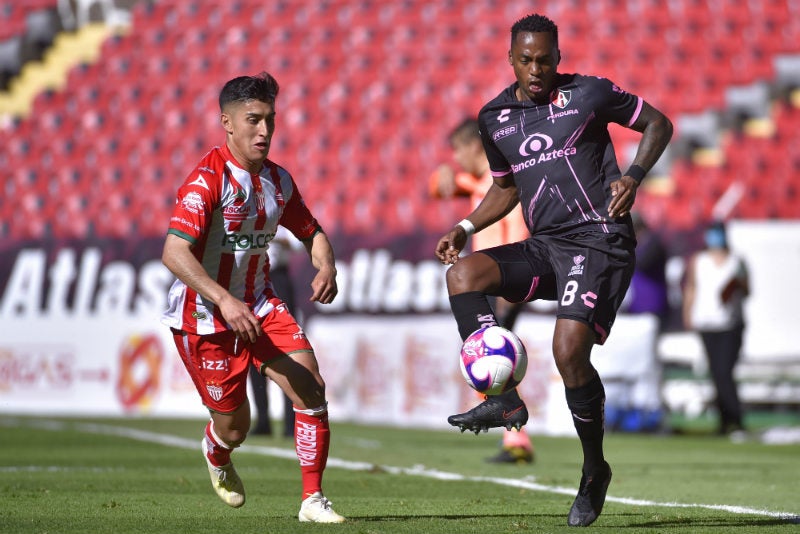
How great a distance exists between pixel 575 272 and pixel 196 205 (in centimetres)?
154

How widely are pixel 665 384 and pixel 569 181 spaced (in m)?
9.84

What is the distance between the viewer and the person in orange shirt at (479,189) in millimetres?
8906

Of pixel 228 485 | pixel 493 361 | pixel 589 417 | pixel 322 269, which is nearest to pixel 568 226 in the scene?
pixel 493 361

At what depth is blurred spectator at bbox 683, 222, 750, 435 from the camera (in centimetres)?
1304

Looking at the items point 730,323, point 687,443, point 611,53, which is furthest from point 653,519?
point 611,53

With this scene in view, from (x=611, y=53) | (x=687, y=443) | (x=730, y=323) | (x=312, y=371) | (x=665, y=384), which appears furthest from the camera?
(x=611, y=53)

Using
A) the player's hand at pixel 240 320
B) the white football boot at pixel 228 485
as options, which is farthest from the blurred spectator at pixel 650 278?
the player's hand at pixel 240 320

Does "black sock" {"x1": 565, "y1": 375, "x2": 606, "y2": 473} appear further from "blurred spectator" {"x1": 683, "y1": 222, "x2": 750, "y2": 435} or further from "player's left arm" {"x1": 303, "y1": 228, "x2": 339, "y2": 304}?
"blurred spectator" {"x1": 683, "y1": 222, "x2": 750, "y2": 435}

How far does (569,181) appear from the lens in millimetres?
5434

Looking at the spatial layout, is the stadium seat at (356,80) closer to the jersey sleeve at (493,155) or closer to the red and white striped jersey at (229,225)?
the jersey sleeve at (493,155)

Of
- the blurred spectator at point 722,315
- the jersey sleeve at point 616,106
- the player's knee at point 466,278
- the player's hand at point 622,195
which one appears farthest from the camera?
the blurred spectator at point 722,315

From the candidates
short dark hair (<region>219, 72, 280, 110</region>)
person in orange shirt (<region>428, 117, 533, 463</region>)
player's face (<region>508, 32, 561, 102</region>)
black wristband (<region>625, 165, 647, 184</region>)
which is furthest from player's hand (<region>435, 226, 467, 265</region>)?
person in orange shirt (<region>428, 117, 533, 463</region>)

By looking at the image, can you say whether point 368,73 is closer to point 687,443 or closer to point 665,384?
point 665,384

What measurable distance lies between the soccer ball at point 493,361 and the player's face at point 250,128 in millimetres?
1146
